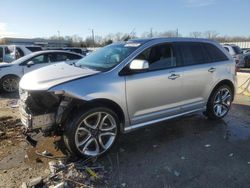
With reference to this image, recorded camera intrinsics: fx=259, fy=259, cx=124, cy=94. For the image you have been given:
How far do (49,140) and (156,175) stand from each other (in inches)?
87.6

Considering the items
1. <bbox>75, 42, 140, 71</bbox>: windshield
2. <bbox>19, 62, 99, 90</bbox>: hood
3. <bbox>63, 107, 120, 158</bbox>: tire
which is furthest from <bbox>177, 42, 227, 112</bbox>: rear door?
<bbox>19, 62, 99, 90</bbox>: hood

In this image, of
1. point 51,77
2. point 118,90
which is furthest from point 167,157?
point 51,77

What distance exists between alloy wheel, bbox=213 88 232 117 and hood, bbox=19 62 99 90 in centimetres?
316

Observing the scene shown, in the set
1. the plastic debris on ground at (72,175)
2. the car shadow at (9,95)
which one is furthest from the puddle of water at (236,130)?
the car shadow at (9,95)

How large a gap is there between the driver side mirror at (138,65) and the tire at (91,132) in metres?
0.81

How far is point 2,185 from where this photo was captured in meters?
3.44

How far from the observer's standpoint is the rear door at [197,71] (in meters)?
5.12

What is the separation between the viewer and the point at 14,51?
14164 millimetres

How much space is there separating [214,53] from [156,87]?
1.99 metres

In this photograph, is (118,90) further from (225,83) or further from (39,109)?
(225,83)

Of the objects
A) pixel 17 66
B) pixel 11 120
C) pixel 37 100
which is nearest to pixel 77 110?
pixel 37 100

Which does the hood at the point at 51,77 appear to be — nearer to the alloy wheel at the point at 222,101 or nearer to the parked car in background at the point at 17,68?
the alloy wheel at the point at 222,101

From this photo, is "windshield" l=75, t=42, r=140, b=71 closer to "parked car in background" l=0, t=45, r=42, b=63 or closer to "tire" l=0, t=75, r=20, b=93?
"tire" l=0, t=75, r=20, b=93

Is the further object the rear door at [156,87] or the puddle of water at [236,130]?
the puddle of water at [236,130]
